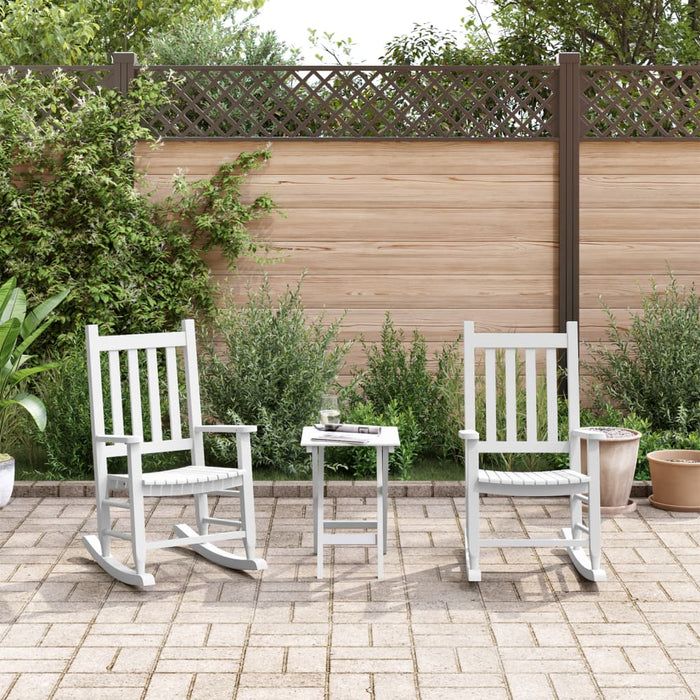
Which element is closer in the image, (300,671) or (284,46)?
(300,671)

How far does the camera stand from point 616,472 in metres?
5.09

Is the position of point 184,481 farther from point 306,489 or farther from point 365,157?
point 365,157

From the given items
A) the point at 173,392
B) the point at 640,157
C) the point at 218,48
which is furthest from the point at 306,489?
the point at 218,48

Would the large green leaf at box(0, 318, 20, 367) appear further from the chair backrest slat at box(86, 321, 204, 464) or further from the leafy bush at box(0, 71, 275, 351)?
the chair backrest slat at box(86, 321, 204, 464)

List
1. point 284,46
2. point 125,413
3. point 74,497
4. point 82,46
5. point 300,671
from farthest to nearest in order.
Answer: point 82,46 → point 284,46 → point 125,413 → point 74,497 → point 300,671

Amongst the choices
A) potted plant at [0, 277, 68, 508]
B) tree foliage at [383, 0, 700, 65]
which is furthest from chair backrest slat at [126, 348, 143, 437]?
tree foliage at [383, 0, 700, 65]

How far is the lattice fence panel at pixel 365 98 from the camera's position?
6.34 m

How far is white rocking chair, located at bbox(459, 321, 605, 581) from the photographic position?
3988 millimetres

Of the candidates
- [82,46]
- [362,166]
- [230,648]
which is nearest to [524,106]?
[362,166]

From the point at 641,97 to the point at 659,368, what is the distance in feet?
5.99

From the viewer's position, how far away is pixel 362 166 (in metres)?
6.40

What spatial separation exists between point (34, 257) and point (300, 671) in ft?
13.4

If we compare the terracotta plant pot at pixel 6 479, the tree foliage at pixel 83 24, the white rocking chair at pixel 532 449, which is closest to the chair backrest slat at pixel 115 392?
the terracotta plant pot at pixel 6 479

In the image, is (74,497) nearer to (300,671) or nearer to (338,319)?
(338,319)
